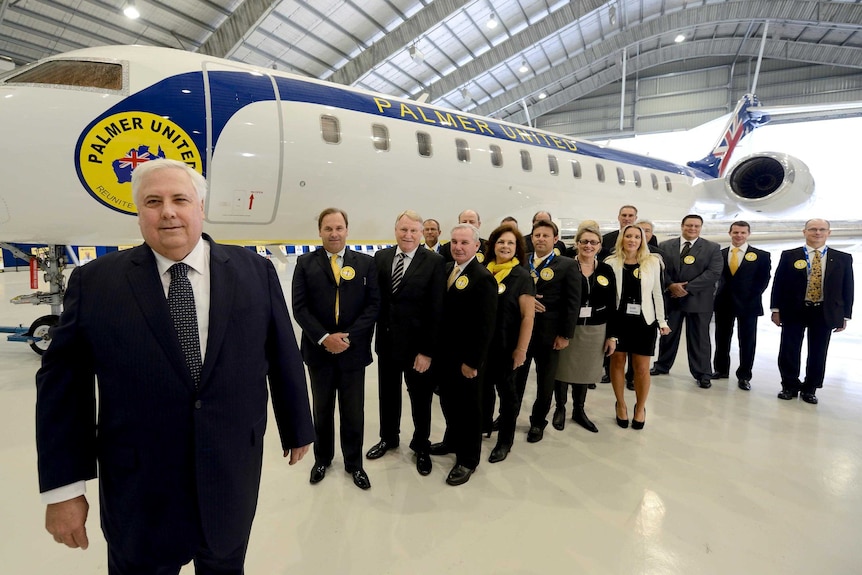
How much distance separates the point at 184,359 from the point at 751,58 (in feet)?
102

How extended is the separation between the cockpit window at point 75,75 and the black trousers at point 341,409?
398cm

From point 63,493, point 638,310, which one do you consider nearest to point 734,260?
point 638,310

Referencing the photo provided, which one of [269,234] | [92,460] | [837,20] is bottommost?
[92,460]

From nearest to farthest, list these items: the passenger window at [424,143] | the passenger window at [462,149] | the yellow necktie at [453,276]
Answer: the yellow necktie at [453,276], the passenger window at [424,143], the passenger window at [462,149]

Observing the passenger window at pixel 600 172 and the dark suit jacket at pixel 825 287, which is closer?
the dark suit jacket at pixel 825 287

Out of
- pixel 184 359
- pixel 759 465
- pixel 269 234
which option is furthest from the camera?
pixel 269 234

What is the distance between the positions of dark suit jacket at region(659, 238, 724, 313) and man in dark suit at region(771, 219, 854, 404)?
2.28 ft

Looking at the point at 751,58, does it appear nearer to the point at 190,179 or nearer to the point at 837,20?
the point at 837,20

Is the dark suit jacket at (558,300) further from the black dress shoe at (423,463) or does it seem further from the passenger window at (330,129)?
the passenger window at (330,129)

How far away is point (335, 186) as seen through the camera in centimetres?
581

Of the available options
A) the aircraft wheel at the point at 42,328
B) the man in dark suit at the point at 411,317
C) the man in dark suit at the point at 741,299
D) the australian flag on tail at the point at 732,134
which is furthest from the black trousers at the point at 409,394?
the australian flag on tail at the point at 732,134

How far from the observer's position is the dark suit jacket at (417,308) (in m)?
3.02

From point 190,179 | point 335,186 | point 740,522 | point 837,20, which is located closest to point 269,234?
point 335,186

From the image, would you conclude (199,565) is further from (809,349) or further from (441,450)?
(809,349)
